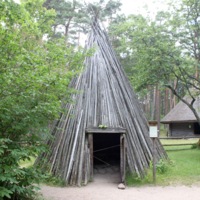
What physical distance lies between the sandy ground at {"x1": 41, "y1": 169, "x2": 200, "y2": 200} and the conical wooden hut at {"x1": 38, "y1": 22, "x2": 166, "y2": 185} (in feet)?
1.77

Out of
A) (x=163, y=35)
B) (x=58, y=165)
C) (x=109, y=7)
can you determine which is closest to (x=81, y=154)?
(x=58, y=165)

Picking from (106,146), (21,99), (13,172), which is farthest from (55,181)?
(106,146)

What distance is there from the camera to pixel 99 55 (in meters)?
11.6

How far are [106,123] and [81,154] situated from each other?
146 cm

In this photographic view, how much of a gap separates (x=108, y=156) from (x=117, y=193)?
6.12m

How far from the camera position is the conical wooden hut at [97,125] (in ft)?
30.3

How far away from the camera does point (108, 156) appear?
14258 millimetres

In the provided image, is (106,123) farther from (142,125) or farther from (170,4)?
(170,4)

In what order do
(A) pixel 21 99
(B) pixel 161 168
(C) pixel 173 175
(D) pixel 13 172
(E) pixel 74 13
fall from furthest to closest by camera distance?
(E) pixel 74 13, (B) pixel 161 168, (C) pixel 173 175, (A) pixel 21 99, (D) pixel 13 172

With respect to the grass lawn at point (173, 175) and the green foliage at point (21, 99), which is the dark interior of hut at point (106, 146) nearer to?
the grass lawn at point (173, 175)

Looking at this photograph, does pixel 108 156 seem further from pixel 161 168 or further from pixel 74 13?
pixel 74 13

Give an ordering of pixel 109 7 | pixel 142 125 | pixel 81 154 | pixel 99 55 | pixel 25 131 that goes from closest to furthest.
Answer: pixel 25 131, pixel 81 154, pixel 142 125, pixel 99 55, pixel 109 7

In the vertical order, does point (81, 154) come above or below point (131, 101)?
below

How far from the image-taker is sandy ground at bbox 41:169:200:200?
7534 millimetres
